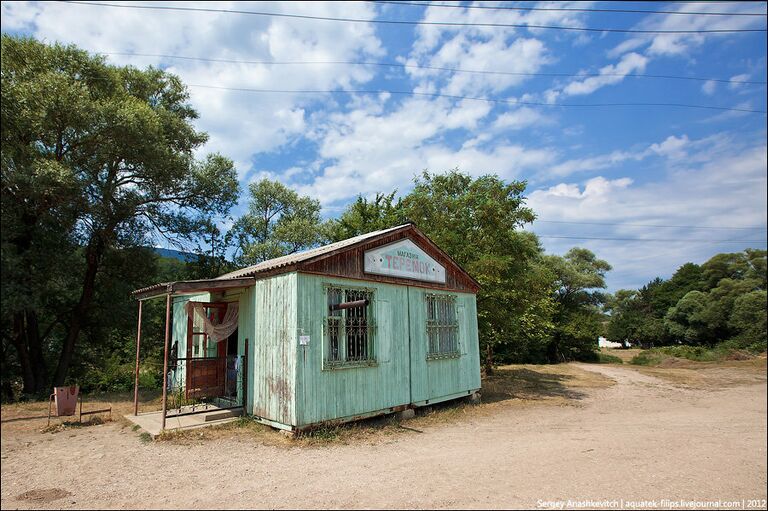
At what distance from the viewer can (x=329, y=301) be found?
8984mm

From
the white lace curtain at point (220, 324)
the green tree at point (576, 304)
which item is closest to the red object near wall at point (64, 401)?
the white lace curtain at point (220, 324)

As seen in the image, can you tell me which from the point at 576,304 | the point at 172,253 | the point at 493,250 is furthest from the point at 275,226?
the point at 576,304

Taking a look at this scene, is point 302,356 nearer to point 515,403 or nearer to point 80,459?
point 80,459

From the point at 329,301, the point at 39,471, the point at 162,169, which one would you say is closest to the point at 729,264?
the point at 329,301

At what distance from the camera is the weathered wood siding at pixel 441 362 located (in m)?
10.8

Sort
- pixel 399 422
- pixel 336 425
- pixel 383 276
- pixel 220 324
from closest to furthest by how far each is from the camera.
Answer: pixel 336 425, pixel 399 422, pixel 383 276, pixel 220 324

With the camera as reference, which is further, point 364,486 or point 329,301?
point 329,301

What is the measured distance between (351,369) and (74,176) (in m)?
11.1

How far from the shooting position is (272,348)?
28.9ft

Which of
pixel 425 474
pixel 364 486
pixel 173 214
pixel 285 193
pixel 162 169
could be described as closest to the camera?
pixel 364 486

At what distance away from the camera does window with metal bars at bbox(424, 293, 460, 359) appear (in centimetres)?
1149

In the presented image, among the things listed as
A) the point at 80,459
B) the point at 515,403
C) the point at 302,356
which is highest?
the point at 302,356

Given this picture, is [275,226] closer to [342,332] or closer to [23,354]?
[23,354]

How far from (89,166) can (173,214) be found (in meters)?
3.71
